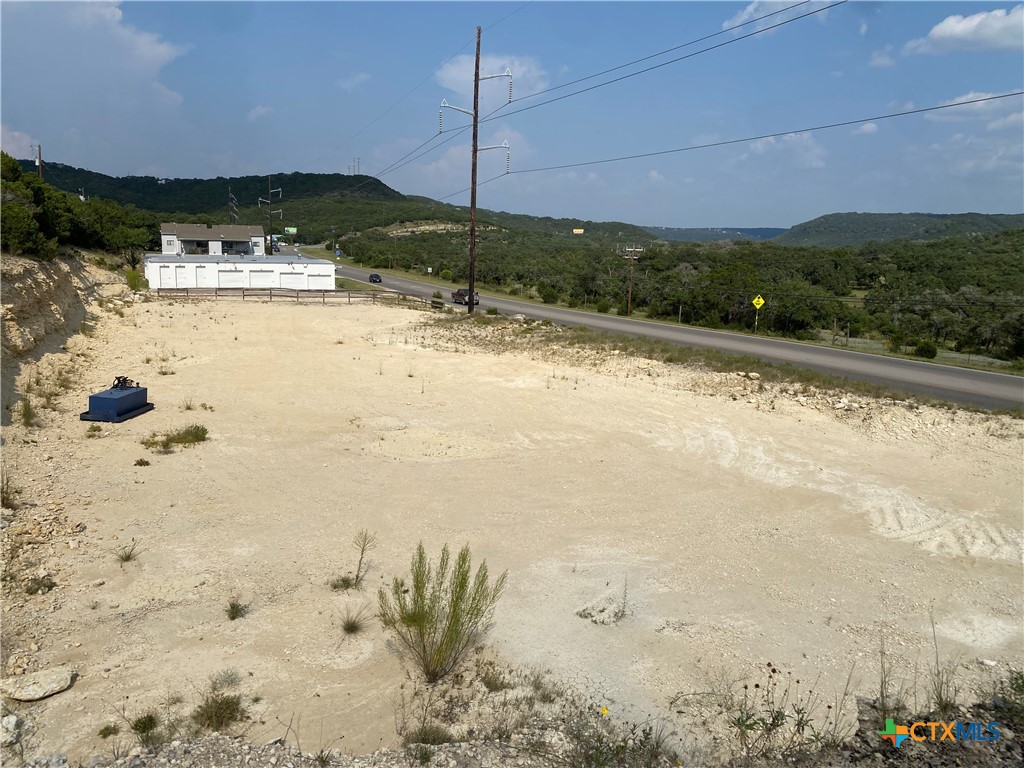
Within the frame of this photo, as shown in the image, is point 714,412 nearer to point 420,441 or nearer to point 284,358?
point 420,441

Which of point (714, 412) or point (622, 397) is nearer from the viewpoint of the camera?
point (714, 412)

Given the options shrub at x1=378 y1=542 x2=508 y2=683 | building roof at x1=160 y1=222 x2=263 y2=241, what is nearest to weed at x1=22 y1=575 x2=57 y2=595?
shrub at x1=378 y1=542 x2=508 y2=683

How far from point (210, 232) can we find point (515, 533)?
77.1 metres

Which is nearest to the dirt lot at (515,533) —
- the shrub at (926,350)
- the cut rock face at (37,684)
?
the cut rock face at (37,684)

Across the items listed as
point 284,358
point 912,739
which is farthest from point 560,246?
point 912,739

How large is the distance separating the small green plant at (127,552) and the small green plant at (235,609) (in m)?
1.72

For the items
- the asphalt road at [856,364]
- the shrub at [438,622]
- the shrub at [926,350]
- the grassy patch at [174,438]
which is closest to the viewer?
the shrub at [438,622]

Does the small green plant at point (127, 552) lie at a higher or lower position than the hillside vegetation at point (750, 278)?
lower

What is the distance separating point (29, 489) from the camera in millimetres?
9758

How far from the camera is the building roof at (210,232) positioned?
73.2m

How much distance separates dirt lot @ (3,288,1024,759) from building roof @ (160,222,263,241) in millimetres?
61098

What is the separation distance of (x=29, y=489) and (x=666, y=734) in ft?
31.5

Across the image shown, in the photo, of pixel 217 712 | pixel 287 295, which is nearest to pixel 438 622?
pixel 217 712

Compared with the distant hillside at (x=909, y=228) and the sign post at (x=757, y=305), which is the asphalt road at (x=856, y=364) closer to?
the sign post at (x=757, y=305)
